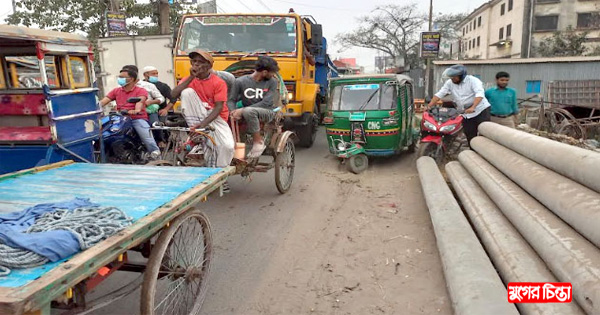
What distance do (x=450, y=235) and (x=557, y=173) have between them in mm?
1034

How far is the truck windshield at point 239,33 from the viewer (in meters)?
8.27

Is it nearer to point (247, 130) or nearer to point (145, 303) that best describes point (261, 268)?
point (145, 303)

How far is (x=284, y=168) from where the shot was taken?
6.16m

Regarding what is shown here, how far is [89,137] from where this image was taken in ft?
18.1

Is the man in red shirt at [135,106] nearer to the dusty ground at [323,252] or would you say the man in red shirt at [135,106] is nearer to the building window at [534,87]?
the dusty ground at [323,252]

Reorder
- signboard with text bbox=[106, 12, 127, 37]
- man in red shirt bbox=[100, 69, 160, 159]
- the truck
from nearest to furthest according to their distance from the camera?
man in red shirt bbox=[100, 69, 160, 159], the truck, signboard with text bbox=[106, 12, 127, 37]

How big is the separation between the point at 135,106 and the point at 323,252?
3.62 metres

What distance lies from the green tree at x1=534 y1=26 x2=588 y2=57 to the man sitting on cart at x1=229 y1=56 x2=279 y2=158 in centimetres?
3025

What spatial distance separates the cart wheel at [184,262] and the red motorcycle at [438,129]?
17.3 ft

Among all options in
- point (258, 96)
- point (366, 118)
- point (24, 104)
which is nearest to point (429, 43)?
point (366, 118)

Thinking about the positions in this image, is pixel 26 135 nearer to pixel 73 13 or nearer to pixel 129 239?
pixel 129 239

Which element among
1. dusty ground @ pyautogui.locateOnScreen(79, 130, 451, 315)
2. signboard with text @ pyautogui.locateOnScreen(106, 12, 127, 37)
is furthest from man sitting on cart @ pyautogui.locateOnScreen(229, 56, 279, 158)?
signboard with text @ pyautogui.locateOnScreen(106, 12, 127, 37)

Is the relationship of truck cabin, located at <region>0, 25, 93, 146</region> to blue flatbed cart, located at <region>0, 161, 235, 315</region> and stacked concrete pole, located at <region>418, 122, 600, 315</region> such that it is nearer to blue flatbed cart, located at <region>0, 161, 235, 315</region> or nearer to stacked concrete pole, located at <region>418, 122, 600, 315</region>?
blue flatbed cart, located at <region>0, 161, 235, 315</region>

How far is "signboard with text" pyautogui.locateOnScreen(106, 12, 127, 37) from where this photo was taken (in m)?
14.7
